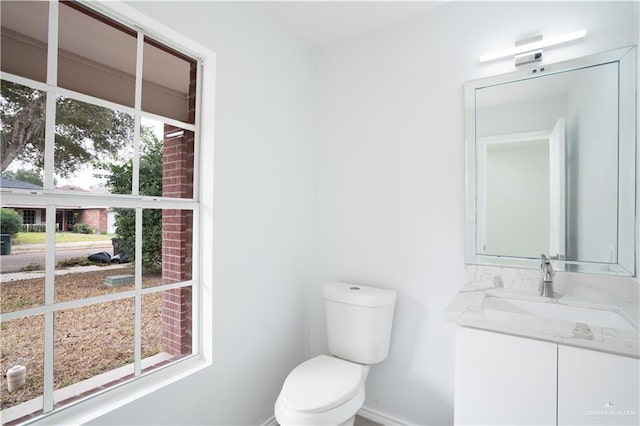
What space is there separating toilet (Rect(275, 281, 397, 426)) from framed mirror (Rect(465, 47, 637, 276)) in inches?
24.4

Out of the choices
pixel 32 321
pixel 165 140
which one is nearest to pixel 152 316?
pixel 32 321

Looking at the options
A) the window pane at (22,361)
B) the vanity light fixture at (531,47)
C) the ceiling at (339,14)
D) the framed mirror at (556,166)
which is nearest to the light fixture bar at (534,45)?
the vanity light fixture at (531,47)

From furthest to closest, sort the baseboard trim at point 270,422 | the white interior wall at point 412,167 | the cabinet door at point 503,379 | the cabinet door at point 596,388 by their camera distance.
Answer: the baseboard trim at point 270,422, the white interior wall at point 412,167, the cabinet door at point 503,379, the cabinet door at point 596,388

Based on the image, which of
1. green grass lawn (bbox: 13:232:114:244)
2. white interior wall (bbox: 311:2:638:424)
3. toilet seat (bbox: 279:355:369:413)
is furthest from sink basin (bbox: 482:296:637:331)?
green grass lawn (bbox: 13:232:114:244)

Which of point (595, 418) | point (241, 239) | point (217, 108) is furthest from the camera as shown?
point (241, 239)

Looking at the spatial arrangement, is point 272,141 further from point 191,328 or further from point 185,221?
point 191,328

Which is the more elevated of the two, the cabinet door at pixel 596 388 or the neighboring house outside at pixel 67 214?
the neighboring house outside at pixel 67 214

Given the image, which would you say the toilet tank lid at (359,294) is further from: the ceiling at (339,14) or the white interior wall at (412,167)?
the ceiling at (339,14)

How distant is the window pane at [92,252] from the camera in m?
1.22

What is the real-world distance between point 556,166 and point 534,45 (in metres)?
0.61

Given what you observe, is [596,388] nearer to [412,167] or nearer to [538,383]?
[538,383]

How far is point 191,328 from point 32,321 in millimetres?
657

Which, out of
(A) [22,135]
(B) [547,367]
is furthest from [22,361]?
(B) [547,367]

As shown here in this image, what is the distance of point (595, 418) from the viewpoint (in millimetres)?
1074
